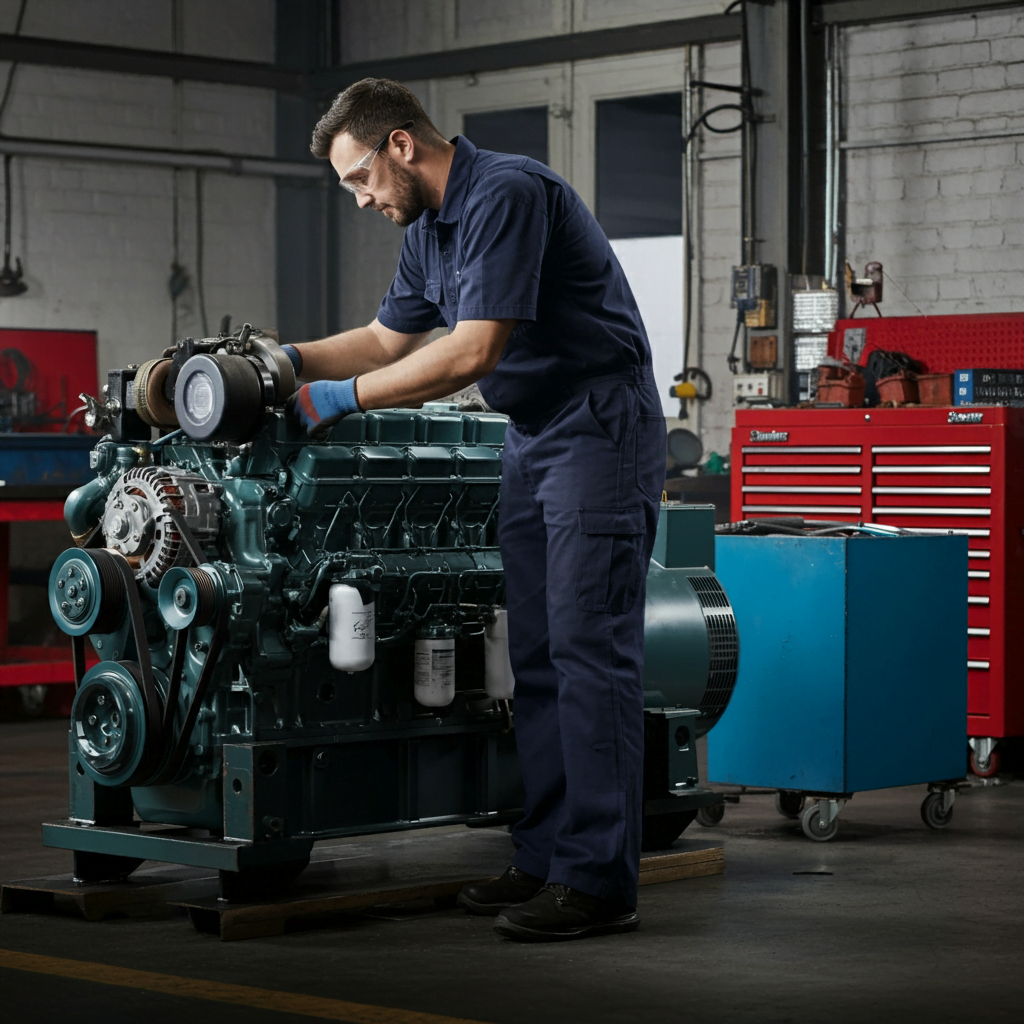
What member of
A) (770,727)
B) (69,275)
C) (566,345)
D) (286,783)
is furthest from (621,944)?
(69,275)

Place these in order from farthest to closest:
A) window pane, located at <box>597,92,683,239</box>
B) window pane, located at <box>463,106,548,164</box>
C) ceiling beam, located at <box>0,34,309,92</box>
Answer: window pane, located at <box>463,106,548,164</box> → ceiling beam, located at <box>0,34,309,92</box> → window pane, located at <box>597,92,683,239</box>

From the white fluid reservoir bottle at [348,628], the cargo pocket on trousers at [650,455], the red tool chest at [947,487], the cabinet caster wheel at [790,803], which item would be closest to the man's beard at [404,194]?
the cargo pocket on trousers at [650,455]

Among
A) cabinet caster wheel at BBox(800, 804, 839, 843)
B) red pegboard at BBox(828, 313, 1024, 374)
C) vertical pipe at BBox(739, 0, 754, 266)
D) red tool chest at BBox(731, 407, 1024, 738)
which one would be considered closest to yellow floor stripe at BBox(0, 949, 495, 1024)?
cabinet caster wheel at BBox(800, 804, 839, 843)

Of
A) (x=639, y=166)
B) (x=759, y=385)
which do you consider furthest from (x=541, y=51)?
(x=759, y=385)

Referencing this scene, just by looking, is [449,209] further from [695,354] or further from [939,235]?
[695,354]

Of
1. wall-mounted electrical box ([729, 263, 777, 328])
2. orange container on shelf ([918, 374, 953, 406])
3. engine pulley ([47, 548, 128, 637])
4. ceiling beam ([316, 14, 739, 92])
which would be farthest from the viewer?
ceiling beam ([316, 14, 739, 92])

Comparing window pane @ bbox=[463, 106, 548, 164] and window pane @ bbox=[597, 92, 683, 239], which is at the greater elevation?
window pane @ bbox=[463, 106, 548, 164]

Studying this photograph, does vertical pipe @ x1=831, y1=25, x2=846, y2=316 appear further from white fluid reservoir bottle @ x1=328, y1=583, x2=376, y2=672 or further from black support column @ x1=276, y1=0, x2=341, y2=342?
white fluid reservoir bottle @ x1=328, y1=583, x2=376, y2=672

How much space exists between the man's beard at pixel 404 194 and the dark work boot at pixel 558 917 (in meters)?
1.15

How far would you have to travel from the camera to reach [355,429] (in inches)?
131

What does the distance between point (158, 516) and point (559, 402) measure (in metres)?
0.71

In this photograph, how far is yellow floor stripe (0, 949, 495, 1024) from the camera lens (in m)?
2.49

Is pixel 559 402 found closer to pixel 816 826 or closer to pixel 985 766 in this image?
pixel 816 826

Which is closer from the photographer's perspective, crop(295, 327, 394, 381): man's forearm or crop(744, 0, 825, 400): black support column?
crop(295, 327, 394, 381): man's forearm
